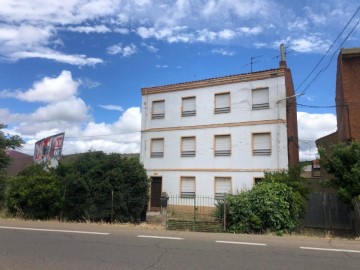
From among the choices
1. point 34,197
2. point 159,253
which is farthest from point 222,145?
point 159,253

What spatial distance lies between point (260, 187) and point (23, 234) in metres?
9.08

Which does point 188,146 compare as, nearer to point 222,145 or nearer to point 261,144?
point 222,145

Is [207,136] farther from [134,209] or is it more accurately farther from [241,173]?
[134,209]

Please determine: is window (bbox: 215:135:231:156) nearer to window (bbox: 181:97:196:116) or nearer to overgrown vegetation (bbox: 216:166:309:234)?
window (bbox: 181:97:196:116)

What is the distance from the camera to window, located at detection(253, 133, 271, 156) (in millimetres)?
24237

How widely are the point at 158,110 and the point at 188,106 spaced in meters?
2.68

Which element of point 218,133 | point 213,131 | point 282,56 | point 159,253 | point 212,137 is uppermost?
point 282,56

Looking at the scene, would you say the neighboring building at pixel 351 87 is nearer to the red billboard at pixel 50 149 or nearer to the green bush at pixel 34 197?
the green bush at pixel 34 197

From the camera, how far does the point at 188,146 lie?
89.2ft

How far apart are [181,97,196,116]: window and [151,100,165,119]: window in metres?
1.80

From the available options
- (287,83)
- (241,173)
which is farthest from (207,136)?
(287,83)

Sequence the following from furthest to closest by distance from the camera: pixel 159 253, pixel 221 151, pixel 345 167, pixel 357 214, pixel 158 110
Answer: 1. pixel 158 110
2. pixel 221 151
3. pixel 345 167
4. pixel 357 214
5. pixel 159 253

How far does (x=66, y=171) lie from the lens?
19219mm

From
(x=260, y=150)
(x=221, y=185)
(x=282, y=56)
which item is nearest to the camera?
(x=260, y=150)
